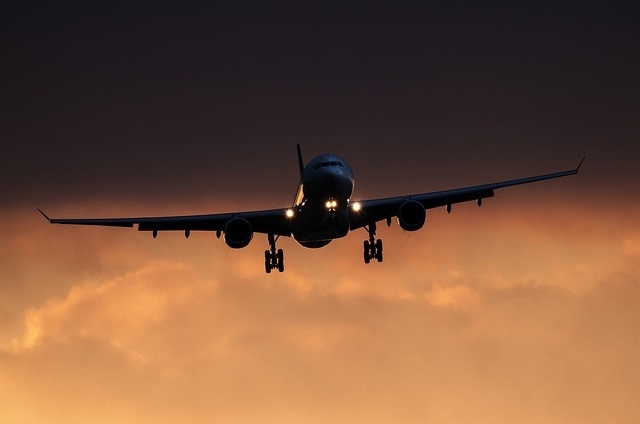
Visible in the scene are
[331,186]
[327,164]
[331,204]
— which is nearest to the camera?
[331,186]

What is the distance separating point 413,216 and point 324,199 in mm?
7261

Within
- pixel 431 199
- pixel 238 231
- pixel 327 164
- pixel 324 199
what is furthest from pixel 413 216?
pixel 238 231

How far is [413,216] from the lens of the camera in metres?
67.5

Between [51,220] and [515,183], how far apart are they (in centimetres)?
2616

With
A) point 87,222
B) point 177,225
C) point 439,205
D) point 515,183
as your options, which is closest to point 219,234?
point 177,225

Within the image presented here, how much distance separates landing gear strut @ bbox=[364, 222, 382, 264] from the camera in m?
72.4

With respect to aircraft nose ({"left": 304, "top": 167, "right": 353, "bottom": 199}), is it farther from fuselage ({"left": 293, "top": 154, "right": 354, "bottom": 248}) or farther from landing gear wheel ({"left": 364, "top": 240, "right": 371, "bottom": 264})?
landing gear wheel ({"left": 364, "top": 240, "right": 371, "bottom": 264})

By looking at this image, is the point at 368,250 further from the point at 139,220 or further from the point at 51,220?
the point at 51,220

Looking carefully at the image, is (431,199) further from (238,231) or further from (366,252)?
(238,231)

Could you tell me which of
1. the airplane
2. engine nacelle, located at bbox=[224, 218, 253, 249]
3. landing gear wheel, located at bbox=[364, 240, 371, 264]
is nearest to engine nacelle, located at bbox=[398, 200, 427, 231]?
the airplane

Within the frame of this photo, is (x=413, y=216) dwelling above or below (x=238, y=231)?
below

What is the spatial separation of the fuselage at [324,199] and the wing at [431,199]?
11.5ft

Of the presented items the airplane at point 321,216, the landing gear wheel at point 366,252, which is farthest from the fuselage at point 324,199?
the landing gear wheel at point 366,252

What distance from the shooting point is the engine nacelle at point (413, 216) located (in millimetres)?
67250
